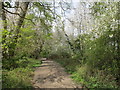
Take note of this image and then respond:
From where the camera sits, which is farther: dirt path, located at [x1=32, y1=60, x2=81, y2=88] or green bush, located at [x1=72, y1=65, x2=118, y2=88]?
dirt path, located at [x1=32, y1=60, x2=81, y2=88]

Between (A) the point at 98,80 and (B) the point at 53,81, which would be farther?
(B) the point at 53,81

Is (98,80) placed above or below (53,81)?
above

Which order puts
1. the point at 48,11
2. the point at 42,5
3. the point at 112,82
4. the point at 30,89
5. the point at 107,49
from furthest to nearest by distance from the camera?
the point at 48,11, the point at 42,5, the point at 107,49, the point at 112,82, the point at 30,89

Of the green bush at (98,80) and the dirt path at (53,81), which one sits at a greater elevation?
the green bush at (98,80)

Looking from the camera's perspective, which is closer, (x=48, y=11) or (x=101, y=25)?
(x=101, y=25)

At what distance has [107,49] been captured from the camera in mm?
4609

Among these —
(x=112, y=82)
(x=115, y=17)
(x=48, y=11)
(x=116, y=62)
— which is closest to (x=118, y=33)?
(x=115, y=17)

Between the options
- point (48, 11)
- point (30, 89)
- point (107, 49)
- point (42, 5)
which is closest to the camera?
point (30, 89)

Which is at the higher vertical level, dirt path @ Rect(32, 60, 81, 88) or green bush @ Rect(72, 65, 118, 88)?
green bush @ Rect(72, 65, 118, 88)

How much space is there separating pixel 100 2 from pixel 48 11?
8.82ft

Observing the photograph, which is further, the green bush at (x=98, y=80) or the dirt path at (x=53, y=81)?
the dirt path at (x=53, y=81)

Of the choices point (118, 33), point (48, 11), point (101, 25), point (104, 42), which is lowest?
point (104, 42)

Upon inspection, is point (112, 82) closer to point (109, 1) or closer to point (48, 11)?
point (109, 1)

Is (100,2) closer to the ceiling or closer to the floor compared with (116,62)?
closer to the ceiling
